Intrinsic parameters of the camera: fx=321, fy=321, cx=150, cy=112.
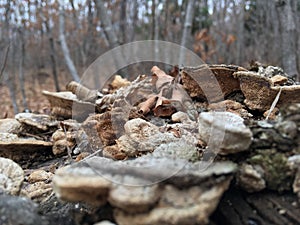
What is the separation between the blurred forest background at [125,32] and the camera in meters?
7.51

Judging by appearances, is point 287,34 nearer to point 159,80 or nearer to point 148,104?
point 159,80

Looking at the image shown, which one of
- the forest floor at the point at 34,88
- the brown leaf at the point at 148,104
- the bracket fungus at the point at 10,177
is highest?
the brown leaf at the point at 148,104

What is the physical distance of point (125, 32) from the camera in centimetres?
757

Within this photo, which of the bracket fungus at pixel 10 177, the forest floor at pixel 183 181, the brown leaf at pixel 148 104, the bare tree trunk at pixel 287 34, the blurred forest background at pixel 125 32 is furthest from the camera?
the blurred forest background at pixel 125 32

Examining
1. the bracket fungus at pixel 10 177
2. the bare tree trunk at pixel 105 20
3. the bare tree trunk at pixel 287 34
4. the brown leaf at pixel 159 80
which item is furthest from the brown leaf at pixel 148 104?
the bare tree trunk at pixel 105 20

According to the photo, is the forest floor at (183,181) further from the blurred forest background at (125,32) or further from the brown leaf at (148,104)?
the blurred forest background at (125,32)

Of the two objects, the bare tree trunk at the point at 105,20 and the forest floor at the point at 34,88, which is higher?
the bare tree trunk at the point at 105,20

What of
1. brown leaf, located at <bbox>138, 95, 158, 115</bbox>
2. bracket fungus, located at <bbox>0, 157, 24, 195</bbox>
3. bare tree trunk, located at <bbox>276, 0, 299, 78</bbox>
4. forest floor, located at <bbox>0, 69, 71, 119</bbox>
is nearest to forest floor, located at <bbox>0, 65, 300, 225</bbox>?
bracket fungus, located at <bbox>0, 157, 24, 195</bbox>

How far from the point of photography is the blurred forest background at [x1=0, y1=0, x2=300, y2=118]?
24.6 ft

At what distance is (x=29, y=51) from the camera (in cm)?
1561

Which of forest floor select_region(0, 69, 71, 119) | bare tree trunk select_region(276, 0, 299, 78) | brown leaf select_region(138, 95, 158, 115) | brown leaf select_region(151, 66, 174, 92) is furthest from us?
forest floor select_region(0, 69, 71, 119)

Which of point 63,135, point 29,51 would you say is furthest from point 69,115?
point 29,51

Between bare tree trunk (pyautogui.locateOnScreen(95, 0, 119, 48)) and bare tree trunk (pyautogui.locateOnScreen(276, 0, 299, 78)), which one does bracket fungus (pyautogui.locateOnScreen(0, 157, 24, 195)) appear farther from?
bare tree trunk (pyautogui.locateOnScreen(95, 0, 119, 48))

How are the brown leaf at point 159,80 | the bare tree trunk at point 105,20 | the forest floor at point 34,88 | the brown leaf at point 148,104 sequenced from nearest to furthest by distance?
the brown leaf at point 148,104 → the brown leaf at point 159,80 → the bare tree trunk at point 105,20 → the forest floor at point 34,88
